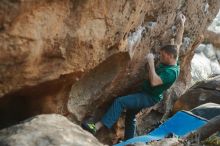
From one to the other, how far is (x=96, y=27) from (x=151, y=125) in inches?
171

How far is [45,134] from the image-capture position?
203 inches

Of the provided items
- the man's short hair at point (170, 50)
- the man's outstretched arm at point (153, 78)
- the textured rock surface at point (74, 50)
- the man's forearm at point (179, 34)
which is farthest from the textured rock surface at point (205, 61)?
the man's outstretched arm at point (153, 78)

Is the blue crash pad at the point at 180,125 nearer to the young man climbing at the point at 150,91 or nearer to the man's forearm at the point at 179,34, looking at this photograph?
the young man climbing at the point at 150,91

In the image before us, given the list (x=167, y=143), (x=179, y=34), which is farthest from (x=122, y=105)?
(x=179, y=34)

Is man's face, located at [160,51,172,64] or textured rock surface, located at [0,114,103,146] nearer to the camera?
textured rock surface, located at [0,114,103,146]

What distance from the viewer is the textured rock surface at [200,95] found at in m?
10.5

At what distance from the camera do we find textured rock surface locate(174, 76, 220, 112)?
34.5 ft

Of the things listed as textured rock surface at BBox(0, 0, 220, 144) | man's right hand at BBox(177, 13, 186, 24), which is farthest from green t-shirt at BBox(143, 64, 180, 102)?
man's right hand at BBox(177, 13, 186, 24)

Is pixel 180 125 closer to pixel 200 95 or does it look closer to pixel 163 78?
pixel 163 78

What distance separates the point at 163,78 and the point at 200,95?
2691 millimetres

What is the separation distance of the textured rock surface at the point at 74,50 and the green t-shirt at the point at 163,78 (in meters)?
0.43

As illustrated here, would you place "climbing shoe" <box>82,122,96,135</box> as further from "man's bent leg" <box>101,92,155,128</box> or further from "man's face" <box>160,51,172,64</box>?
"man's face" <box>160,51,172,64</box>

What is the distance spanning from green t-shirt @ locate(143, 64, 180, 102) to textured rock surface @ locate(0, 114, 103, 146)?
3.03 m

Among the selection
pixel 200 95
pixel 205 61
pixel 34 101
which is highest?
pixel 34 101
